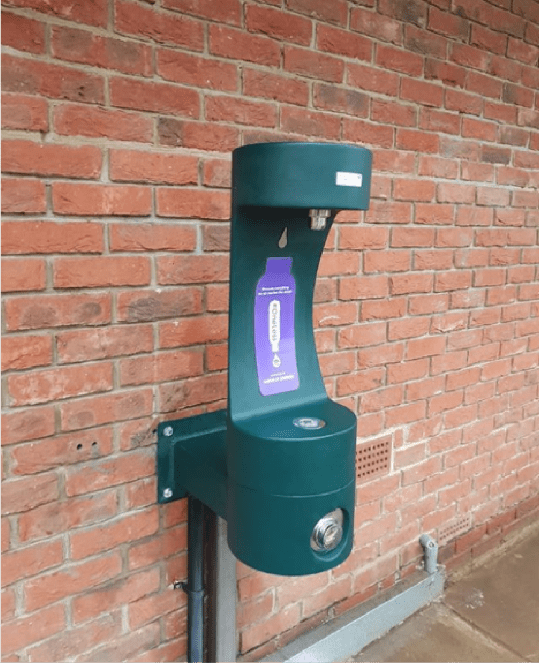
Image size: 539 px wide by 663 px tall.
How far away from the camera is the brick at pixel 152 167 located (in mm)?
1626

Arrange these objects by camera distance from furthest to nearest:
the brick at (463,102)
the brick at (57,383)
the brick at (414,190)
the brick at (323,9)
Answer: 1. the brick at (463,102)
2. the brick at (414,190)
3. the brick at (323,9)
4. the brick at (57,383)

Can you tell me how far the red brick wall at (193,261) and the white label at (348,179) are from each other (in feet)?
1.91

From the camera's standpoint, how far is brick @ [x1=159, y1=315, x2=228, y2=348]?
1781mm

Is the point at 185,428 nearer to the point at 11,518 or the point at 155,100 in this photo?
the point at 11,518

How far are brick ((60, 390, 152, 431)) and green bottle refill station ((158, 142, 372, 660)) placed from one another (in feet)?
0.68

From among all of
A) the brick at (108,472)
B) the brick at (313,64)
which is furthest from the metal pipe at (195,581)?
the brick at (313,64)

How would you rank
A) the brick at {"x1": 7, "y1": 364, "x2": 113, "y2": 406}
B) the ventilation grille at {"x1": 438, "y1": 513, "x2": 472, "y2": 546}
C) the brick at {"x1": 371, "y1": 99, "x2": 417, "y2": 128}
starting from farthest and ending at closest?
the ventilation grille at {"x1": 438, "y1": 513, "x2": 472, "y2": 546}
the brick at {"x1": 371, "y1": 99, "x2": 417, "y2": 128}
the brick at {"x1": 7, "y1": 364, "x2": 113, "y2": 406}

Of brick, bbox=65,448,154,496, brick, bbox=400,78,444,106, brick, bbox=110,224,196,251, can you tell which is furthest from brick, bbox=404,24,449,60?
brick, bbox=65,448,154,496

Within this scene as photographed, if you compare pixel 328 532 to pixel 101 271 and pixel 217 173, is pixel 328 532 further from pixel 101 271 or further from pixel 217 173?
pixel 217 173

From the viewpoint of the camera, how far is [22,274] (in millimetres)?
1510

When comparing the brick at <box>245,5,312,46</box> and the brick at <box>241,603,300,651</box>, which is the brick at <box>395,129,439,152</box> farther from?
the brick at <box>241,603,300,651</box>

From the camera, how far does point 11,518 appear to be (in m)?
1.58

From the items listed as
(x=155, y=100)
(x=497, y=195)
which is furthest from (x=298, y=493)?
(x=497, y=195)

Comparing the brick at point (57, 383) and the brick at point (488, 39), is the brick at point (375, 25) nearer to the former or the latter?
the brick at point (488, 39)
